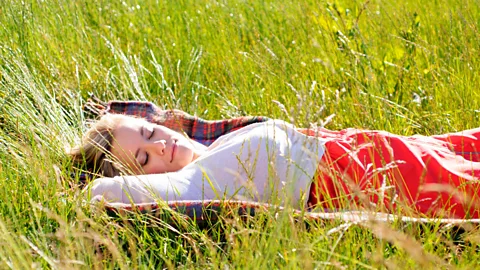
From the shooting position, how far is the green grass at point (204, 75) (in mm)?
2223

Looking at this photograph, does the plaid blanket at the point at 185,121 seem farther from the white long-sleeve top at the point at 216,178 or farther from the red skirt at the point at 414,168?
the red skirt at the point at 414,168

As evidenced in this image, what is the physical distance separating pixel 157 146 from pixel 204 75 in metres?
1.31

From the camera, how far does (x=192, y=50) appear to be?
157 inches

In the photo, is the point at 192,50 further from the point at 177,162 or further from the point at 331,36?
the point at 177,162

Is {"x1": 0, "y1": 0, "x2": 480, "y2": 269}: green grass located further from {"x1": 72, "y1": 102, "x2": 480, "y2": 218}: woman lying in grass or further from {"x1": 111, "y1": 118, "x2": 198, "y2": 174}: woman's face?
{"x1": 111, "y1": 118, "x2": 198, "y2": 174}: woman's face

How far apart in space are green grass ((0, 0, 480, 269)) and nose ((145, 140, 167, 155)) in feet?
1.21

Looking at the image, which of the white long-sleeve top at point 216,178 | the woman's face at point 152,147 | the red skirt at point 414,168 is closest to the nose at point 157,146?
the woman's face at point 152,147

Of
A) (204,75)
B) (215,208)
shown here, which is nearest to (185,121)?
(204,75)

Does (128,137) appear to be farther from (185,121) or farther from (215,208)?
(215,208)

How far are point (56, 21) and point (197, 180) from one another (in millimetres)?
Result: 1870

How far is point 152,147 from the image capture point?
285cm

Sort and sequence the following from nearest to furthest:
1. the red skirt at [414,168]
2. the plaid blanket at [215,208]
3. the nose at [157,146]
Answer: the plaid blanket at [215,208] < the red skirt at [414,168] < the nose at [157,146]

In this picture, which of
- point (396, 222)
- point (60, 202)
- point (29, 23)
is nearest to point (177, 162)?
point (60, 202)

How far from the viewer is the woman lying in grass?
2.33m
